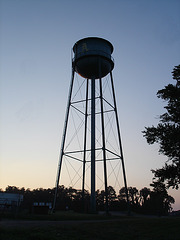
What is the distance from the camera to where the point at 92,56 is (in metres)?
23.6

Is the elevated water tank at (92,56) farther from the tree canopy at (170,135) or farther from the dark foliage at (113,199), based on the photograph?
the dark foliage at (113,199)

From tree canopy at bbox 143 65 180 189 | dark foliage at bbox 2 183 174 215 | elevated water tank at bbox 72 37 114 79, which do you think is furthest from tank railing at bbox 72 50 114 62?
dark foliage at bbox 2 183 174 215

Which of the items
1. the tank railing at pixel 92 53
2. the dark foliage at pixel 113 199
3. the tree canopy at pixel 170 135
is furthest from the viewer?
the dark foliage at pixel 113 199

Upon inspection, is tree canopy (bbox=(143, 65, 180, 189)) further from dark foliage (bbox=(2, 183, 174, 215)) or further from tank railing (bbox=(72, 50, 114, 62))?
dark foliage (bbox=(2, 183, 174, 215))

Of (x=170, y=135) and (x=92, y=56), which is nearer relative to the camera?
(x=170, y=135)

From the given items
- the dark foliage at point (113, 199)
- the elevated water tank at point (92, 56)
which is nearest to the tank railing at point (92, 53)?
the elevated water tank at point (92, 56)

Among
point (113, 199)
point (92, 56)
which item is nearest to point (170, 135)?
point (92, 56)

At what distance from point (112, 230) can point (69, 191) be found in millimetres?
62154

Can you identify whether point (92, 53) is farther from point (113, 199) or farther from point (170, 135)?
point (113, 199)

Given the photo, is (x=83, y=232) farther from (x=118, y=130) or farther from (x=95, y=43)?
(x=95, y=43)

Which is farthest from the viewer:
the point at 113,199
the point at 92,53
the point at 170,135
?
the point at 113,199

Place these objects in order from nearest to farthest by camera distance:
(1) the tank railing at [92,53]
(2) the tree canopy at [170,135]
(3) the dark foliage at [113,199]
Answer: (2) the tree canopy at [170,135]
(1) the tank railing at [92,53]
(3) the dark foliage at [113,199]

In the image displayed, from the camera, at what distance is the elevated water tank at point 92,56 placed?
933 inches

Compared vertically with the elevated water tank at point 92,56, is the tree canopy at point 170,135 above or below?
below
